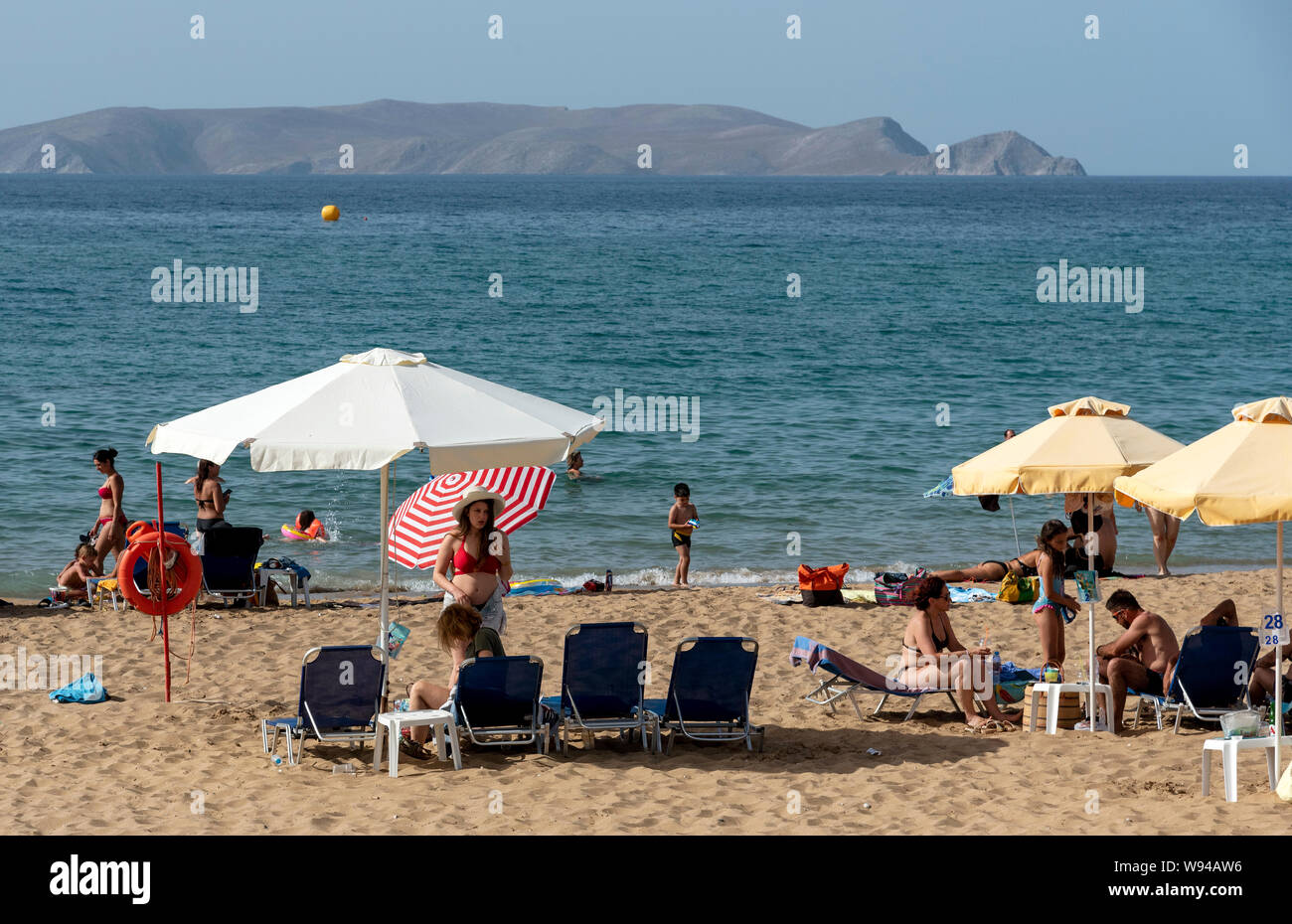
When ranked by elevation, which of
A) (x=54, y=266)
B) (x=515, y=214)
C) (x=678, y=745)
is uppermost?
(x=515, y=214)

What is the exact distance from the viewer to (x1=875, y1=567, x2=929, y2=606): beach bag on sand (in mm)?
13227

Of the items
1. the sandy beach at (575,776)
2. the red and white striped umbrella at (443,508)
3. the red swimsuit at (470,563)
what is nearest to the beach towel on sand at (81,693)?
the sandy beach at (575,776)

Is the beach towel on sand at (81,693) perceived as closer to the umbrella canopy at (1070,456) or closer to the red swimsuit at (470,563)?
the red swimsuit at (470,563)

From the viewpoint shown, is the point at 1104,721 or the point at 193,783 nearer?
the point at 193,783

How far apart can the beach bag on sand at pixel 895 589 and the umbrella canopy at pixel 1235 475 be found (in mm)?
5792

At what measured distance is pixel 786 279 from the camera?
172ft

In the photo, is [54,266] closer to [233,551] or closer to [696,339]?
[696,339]

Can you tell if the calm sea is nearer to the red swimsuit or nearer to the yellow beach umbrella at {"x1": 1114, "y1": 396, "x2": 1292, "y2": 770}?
the red swimsuit

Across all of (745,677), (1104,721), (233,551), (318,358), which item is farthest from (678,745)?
(318,358)

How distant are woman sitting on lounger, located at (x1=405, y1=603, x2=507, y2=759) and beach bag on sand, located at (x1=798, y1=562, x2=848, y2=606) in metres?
5.46

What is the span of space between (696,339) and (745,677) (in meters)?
30.0

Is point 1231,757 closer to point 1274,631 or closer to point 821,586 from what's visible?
point 1274,631

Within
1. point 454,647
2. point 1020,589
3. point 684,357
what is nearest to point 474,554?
point 454,647

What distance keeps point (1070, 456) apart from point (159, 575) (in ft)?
19.9
